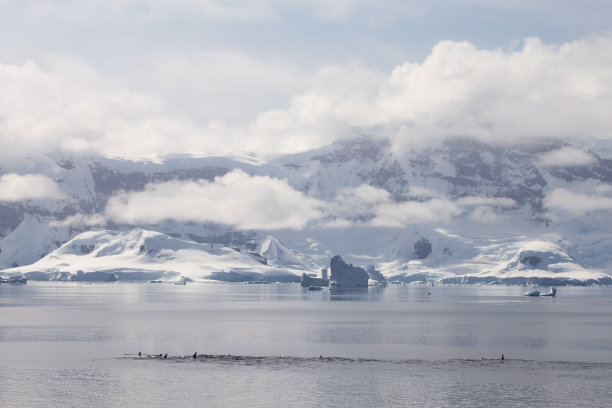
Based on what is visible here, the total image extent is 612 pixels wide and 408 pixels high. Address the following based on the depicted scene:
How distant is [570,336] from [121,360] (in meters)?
66.0

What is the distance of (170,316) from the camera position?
16925 cm

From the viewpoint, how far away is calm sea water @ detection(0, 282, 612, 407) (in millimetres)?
72188

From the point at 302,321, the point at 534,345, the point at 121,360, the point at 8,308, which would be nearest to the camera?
the point at 121,360

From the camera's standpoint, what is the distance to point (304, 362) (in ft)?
304

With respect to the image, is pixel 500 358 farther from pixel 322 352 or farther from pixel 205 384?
pixel 205 384

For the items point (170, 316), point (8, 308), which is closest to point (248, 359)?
point (170, 316)

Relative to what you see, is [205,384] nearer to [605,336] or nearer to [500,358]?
[500,358]

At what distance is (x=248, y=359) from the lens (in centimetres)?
9488

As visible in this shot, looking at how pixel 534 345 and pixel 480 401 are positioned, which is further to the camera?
pixel 534 345

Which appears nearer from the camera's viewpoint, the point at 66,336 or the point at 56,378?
the point at 56,378

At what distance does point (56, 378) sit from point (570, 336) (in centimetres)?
7581

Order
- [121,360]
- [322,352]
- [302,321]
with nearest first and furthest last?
[121,360]
[322,352]
[302,321]

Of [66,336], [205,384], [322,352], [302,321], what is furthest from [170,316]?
[205,384]

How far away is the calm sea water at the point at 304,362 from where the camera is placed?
72188mm
